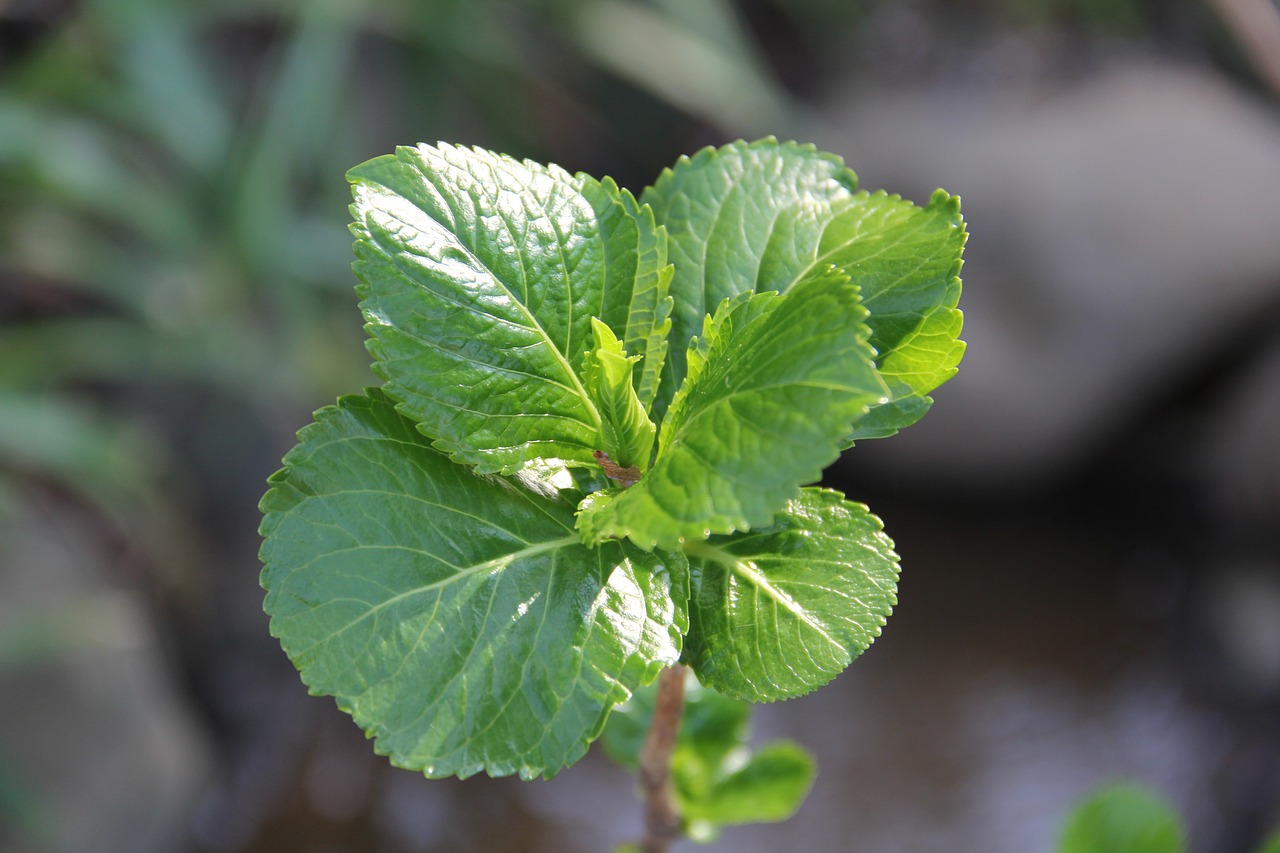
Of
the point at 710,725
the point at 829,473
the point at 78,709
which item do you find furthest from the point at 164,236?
the point at 710,725

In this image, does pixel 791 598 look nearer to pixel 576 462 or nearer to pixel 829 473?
pixel 576 462

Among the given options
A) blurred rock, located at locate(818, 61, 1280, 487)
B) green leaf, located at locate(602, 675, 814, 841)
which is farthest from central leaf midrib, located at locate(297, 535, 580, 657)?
blurred rock, located at locate(818, 61, 1280, 487)

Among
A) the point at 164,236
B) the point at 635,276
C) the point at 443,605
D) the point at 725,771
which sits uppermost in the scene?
the point at 635,276

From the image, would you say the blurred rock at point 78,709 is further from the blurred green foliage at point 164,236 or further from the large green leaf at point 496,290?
the large green leaf at point 496,290

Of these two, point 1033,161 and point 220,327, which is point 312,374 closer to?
point 220,327

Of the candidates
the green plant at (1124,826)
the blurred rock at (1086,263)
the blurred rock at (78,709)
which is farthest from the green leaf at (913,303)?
the blurred rock at (1086,263)

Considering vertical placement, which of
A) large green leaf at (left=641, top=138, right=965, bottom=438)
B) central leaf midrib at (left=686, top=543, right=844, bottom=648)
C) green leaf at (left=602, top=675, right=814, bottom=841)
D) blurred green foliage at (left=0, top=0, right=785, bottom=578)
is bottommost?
blurred green foliage at (left=0, top=0, right=785, bottom=578)

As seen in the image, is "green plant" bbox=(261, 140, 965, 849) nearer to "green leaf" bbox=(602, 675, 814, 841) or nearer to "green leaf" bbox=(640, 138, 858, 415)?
"green leaf" bbox=(640, 138, 858, 415)
